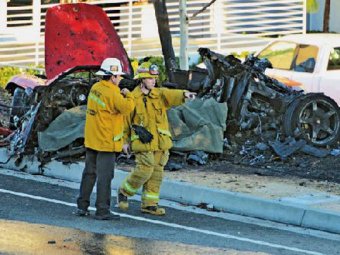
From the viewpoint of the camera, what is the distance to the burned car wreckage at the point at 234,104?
13727 millimetres

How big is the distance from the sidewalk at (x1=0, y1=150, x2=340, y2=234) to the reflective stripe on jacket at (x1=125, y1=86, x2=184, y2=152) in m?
1.07

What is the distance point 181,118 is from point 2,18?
419 inches

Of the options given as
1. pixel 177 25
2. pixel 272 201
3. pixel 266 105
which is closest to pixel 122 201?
pixel 272 201

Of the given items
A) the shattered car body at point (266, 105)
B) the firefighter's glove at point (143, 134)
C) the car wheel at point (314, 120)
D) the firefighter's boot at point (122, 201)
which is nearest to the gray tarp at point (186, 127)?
the shattered car body at point (266, 105)

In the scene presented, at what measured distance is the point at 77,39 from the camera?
49.5ft

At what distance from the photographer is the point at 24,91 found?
49.7ft

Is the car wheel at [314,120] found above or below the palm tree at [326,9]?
below

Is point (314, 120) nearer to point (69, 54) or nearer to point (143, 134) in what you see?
point (69, 54)

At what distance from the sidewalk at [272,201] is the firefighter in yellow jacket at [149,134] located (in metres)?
0.88

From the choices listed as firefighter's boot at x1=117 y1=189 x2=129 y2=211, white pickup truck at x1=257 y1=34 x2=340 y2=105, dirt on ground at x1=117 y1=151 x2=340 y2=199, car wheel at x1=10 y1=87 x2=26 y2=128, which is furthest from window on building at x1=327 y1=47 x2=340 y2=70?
firefighter's boot at x1=117 y1=189 x2=129 y2=211

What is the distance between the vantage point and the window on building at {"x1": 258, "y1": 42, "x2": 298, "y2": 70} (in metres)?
17.3

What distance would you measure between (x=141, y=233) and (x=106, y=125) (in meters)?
1.21

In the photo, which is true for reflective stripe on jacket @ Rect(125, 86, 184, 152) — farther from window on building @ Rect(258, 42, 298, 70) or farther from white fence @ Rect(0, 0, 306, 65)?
white fence @ Rect(0, 0, 306, 65)

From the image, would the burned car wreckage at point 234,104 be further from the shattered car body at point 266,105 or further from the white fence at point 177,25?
the white fence at point 177,25
